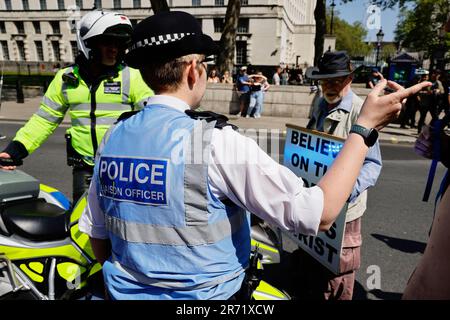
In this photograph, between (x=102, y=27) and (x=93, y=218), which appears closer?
(x=93, y=218)

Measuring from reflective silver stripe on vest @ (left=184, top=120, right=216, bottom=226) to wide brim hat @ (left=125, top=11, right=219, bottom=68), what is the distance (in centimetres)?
26

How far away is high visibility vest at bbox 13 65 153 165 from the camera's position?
2523 mm

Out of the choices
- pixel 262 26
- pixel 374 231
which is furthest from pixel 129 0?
pixel 374 231

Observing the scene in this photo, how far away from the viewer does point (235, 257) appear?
127 centimetres

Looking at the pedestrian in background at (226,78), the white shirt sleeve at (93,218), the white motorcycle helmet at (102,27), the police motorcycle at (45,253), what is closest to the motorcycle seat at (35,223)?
the police motorcycle at (45,253)

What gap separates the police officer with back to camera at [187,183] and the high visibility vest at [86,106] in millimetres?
1333

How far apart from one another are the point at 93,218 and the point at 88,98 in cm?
133

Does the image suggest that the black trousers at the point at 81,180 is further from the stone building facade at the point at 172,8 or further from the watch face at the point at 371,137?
the stone building facade at the point at 172,8

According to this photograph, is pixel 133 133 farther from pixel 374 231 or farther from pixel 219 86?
pixel 219 86

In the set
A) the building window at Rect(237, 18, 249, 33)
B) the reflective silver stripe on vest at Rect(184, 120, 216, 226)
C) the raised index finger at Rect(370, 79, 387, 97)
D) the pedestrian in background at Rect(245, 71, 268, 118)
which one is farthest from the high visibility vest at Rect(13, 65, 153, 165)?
the building window at Rect(237, 18, 249, 33)

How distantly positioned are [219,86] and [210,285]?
13.0 m

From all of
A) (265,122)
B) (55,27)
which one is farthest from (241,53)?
(265,122)

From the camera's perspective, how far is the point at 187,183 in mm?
1107

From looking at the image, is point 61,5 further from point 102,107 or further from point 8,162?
point 8,162
